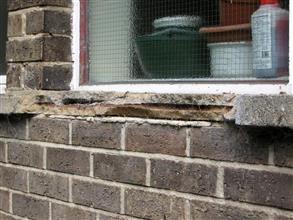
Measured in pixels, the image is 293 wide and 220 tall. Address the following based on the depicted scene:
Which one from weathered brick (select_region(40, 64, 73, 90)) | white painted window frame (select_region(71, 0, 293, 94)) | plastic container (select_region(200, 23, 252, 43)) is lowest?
white painted window frame (select_region(71, 0, 293, 94))

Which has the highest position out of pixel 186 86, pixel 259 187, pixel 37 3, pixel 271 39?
pixel 37 3

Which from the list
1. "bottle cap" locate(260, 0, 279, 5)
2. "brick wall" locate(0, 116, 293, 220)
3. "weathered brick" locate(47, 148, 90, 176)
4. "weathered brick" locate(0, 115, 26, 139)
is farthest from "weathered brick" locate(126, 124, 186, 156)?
"weathered brick" locate(0, 115, 26, 139)

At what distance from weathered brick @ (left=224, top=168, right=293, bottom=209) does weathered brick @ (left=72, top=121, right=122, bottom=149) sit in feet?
1.78

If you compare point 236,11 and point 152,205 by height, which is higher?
point 236,11

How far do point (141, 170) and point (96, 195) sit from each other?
0.28 metres

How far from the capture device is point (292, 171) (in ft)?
5.63

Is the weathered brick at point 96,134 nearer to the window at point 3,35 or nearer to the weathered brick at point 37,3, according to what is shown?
the weathered brick at point 37,3

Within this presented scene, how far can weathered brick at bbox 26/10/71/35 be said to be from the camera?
2602mm

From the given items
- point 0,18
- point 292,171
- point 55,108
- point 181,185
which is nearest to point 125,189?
point 181,185

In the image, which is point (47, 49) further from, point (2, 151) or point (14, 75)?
point (2, 151)

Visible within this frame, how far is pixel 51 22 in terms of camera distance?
261cm

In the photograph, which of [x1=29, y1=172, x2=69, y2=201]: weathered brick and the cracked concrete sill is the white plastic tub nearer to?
the cracked concrete sill

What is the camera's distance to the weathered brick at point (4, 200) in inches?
112

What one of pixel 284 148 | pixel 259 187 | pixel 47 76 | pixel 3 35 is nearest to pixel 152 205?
pixel 259 187
